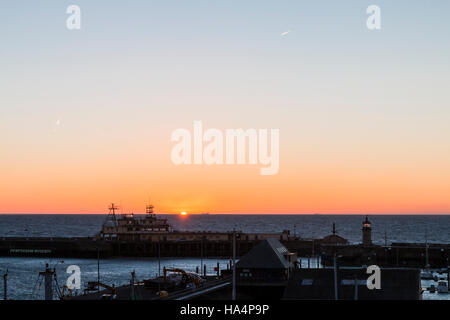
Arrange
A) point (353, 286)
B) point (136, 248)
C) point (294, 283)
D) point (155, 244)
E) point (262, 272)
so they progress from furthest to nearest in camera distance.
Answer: point (155, 244) < point (136, 248) < point (262, 272) < point (294, 283) < point (353, 286)

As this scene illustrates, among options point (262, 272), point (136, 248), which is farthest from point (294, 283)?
point (136, 248)

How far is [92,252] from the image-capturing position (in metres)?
143

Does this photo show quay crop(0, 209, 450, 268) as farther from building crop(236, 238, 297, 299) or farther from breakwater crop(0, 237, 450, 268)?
building crop(236, 238, 297, 299)

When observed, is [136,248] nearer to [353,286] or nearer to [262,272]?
[262,272]

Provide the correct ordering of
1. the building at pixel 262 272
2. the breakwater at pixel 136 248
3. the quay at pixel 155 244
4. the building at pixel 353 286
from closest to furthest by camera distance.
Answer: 1. the building at pixel 353 286
2. the building at pixel 262 272
3. the quay at pixel 155 244
4. the breakwater at pixel 136 248

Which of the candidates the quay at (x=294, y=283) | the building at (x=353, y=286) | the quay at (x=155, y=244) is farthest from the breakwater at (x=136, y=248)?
the building at (x=353, y=286)

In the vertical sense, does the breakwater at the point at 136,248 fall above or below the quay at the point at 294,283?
below

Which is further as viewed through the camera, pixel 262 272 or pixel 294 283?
pixel 262 272

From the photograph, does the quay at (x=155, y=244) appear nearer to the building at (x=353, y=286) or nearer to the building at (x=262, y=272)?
the building at (x=262, y=272)
